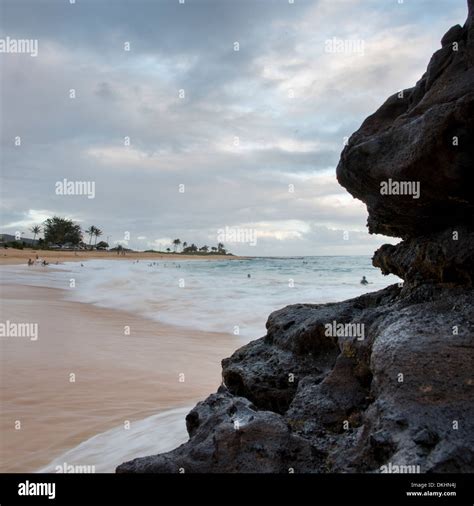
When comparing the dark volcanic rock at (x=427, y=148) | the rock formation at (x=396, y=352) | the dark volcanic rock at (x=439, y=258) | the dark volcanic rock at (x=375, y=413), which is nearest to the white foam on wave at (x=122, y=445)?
the rock formation at (x=396, y=352)

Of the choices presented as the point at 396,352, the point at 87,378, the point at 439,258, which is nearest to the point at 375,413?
the point at 396,352

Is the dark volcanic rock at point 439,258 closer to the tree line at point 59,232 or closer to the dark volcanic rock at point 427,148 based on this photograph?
the dark volcanic rock at point 427,148

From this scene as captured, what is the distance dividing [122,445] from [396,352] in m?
4.03

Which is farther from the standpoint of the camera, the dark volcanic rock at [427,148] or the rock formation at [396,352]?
the dark volcanic rock at [427,148]

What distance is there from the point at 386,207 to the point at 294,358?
187cm

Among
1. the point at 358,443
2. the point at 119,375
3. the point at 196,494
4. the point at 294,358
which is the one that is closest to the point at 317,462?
the point at 358,443

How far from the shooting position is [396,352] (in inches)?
135

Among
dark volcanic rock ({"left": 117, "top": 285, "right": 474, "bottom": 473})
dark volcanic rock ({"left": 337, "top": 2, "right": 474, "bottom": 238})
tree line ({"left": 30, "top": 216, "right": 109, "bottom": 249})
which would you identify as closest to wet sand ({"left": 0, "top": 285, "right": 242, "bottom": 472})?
dark volcanic rock ({"left": 117, "top": 285, "right": 474, "bottom": 473})

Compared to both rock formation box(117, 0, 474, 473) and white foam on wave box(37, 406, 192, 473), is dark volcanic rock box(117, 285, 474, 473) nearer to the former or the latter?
rock formation box(117, 0, 474, 473)

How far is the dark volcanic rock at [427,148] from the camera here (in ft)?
11.8

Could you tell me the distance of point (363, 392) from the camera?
3.99 meters

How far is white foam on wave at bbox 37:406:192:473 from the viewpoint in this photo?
5531 millimetres

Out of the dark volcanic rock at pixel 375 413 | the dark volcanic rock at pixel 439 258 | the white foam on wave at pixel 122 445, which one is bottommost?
the white foam on wave at pixel 122 445

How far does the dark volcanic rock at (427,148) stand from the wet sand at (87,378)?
4.87 meters
